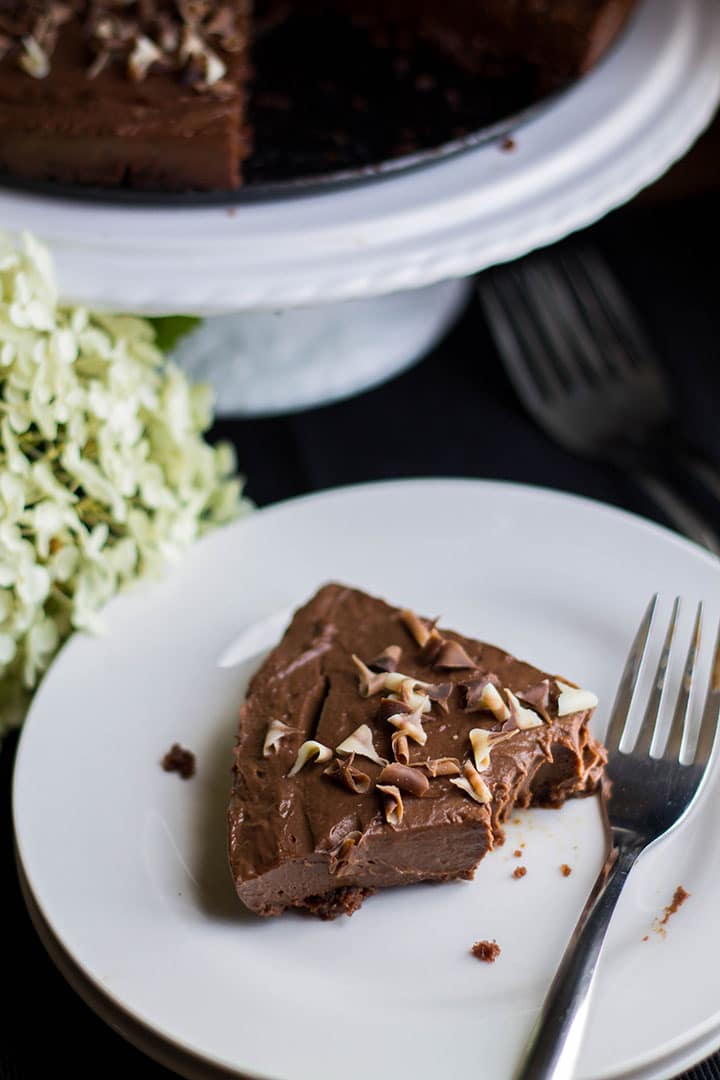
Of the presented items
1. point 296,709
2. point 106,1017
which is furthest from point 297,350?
point 106,1017

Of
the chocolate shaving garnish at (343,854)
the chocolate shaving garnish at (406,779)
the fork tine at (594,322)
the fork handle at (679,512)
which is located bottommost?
the chocolate shaving garnish at (343,854)

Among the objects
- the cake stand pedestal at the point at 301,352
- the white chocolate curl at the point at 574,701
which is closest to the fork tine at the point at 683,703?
the white chocolate curl at the point at 574,701

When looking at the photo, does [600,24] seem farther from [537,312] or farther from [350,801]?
[350,801]

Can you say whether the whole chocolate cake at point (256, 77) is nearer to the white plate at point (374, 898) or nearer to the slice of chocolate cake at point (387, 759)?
the white plate at point (374, 898)

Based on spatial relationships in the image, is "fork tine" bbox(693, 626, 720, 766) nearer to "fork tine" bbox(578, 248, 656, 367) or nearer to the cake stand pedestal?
"fork tine" bbox(578, 248, 656, 367)

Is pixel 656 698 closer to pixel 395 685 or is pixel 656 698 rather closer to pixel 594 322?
pixel 395 685

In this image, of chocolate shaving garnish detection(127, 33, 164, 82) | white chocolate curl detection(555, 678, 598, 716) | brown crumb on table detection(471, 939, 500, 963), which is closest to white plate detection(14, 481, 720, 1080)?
brown crumb on table detection(471, 939, 500, 963)

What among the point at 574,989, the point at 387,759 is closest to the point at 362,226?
the point at 387,759
